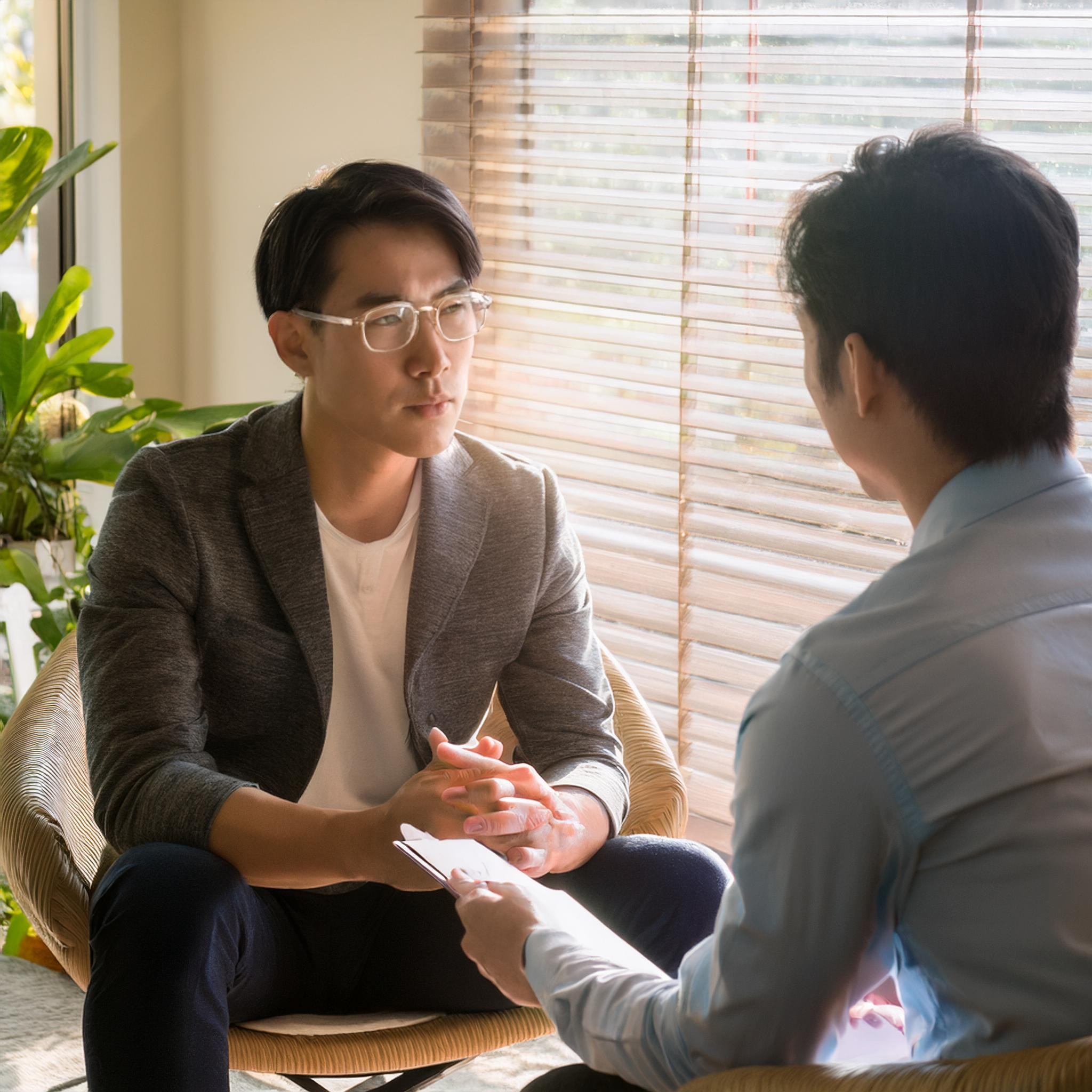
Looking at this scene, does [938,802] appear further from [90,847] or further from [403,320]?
[90,847]

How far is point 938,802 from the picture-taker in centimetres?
76

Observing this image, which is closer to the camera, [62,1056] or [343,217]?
[343,217]

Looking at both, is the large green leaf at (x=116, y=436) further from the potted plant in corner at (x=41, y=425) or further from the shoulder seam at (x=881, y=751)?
the shoulder seam at (x=881, y=751)

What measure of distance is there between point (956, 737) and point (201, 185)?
111 inches

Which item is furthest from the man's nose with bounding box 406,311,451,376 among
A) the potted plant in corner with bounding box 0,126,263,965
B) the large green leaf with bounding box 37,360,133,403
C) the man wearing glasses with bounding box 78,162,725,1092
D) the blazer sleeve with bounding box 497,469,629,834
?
the large green leaf with bounding box 37,360,133,403

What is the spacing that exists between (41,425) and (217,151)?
2.78 ft

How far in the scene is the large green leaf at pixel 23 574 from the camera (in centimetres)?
247

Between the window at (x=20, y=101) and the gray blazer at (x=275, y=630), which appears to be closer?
the gray blazer at (x=275, y=630)

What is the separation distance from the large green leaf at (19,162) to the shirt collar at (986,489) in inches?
83.3

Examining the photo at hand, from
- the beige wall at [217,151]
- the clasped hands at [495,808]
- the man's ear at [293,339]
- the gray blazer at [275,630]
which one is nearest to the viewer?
the clasped hands at [495,808]

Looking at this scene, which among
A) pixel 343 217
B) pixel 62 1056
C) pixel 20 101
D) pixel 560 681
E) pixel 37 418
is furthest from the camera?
pixel 20 101

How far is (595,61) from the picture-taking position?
2266 millimetres

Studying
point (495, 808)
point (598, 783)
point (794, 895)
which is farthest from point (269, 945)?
point (794, 895)

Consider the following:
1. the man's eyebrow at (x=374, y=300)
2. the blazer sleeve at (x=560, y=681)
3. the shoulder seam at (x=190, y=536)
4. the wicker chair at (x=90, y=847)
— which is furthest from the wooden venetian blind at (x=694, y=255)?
the shoulder seam at (x=190, y=536)
